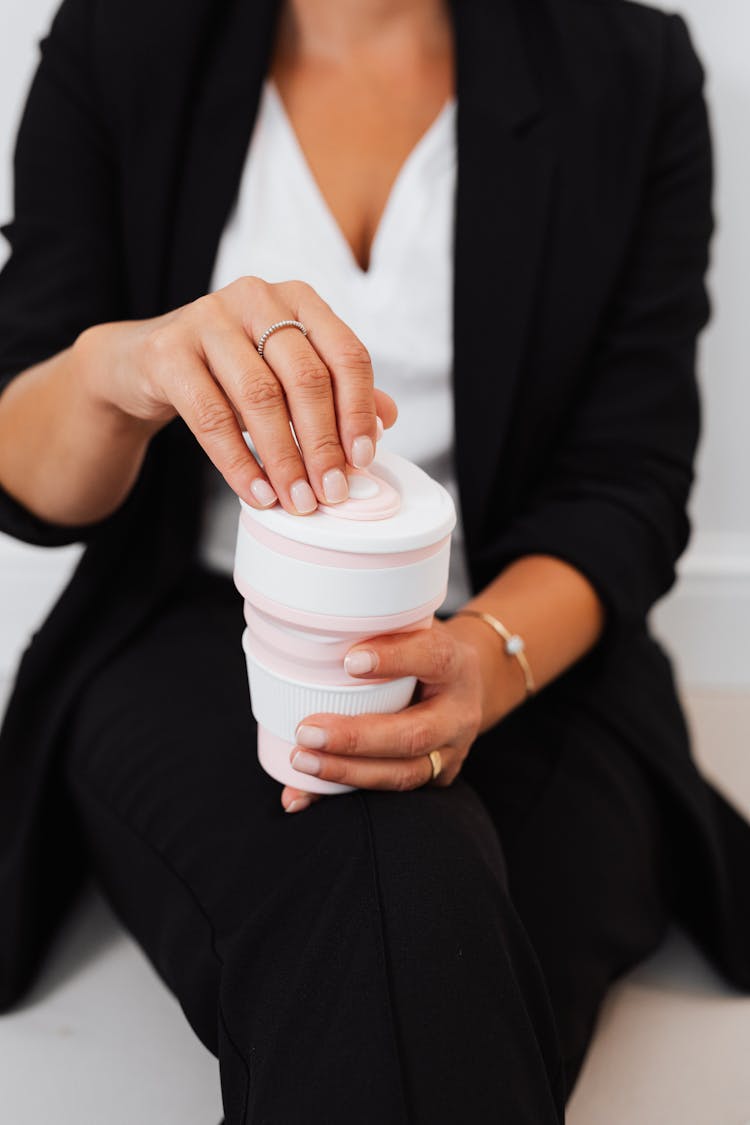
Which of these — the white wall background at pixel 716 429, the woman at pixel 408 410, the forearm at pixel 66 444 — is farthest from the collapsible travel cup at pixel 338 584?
the white wall background at pixel 716 429

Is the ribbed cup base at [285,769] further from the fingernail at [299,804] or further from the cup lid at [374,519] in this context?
the cup lid at [374,519]

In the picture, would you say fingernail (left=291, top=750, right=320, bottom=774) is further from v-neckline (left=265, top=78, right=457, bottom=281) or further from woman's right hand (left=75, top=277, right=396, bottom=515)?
v-neckline (left=265, top=78, right=457, bottom=281)

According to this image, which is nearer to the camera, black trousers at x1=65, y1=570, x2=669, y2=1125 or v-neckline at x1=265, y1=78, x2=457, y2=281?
black trousers at x1=65, y1=570, x2=669, y2=1125

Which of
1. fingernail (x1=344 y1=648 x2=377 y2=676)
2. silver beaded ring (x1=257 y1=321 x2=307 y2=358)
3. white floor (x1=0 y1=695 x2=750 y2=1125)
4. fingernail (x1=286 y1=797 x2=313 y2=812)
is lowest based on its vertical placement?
white floor (x1=0 y1=695 x2=750 y2=1125)

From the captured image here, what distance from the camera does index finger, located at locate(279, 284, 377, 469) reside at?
700 mm

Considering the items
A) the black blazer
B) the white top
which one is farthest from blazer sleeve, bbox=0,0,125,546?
the white top

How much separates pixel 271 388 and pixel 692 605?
4.48 ft

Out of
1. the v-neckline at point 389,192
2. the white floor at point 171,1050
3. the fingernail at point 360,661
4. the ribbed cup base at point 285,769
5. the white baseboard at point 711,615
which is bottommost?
the white baseboard at point 711,615

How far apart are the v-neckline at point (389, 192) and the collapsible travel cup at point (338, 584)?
0.39m

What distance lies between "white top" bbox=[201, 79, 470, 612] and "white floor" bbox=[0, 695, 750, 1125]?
0.59 meters

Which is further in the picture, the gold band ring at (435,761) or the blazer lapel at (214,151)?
the blazer lapel at (214,151)

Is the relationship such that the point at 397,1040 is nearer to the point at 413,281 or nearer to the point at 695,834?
the point at 695,834

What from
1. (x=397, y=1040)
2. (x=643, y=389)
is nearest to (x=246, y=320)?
(x=397, y=1040)

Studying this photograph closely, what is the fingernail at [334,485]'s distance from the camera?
673 mm
